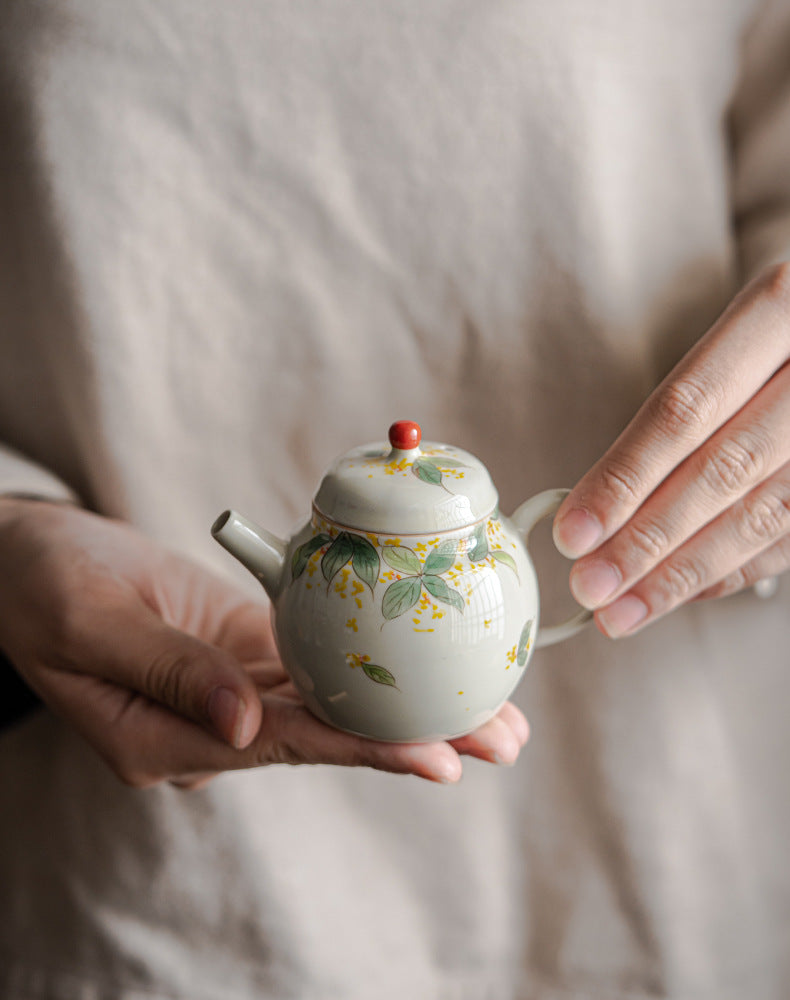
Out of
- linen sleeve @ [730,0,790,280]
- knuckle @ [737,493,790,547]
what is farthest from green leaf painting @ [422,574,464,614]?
linen sleeve @ [730,0,790,280]

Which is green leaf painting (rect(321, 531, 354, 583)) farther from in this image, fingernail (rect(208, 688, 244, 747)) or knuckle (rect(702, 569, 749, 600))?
knuckle (rect(702, 569, 749, 600))

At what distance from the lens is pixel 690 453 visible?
2.68ft

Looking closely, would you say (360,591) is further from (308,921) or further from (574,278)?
→ (308,921)

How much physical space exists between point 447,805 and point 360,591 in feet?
1.98

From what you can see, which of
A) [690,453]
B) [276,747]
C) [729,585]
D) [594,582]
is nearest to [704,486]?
[690,453]

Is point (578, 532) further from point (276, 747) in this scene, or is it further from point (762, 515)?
point (276, 747)

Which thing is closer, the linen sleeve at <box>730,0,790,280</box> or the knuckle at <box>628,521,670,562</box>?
the knuckle at <box>628,521,670,562</box>

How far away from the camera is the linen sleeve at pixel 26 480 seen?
3.51ft

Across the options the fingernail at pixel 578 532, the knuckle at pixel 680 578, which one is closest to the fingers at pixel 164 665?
the fingernail at pixel 578 532

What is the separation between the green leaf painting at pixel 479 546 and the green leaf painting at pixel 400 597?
6cm

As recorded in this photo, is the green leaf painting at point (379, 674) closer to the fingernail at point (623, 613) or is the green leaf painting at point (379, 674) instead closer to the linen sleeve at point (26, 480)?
the fingernail at point (623, 613)

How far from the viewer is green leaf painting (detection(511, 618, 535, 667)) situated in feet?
2.67

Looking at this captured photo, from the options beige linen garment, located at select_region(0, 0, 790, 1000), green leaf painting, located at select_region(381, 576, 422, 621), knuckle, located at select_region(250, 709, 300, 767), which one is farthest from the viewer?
beige linen garment, located at select_region(0, 0, 790, 1000)

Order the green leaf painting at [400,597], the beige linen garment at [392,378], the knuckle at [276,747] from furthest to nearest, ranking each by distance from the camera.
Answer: the beige linen garment at [392,378]
the knuckle at [276,747]
the green leaf painting at [400,597]
